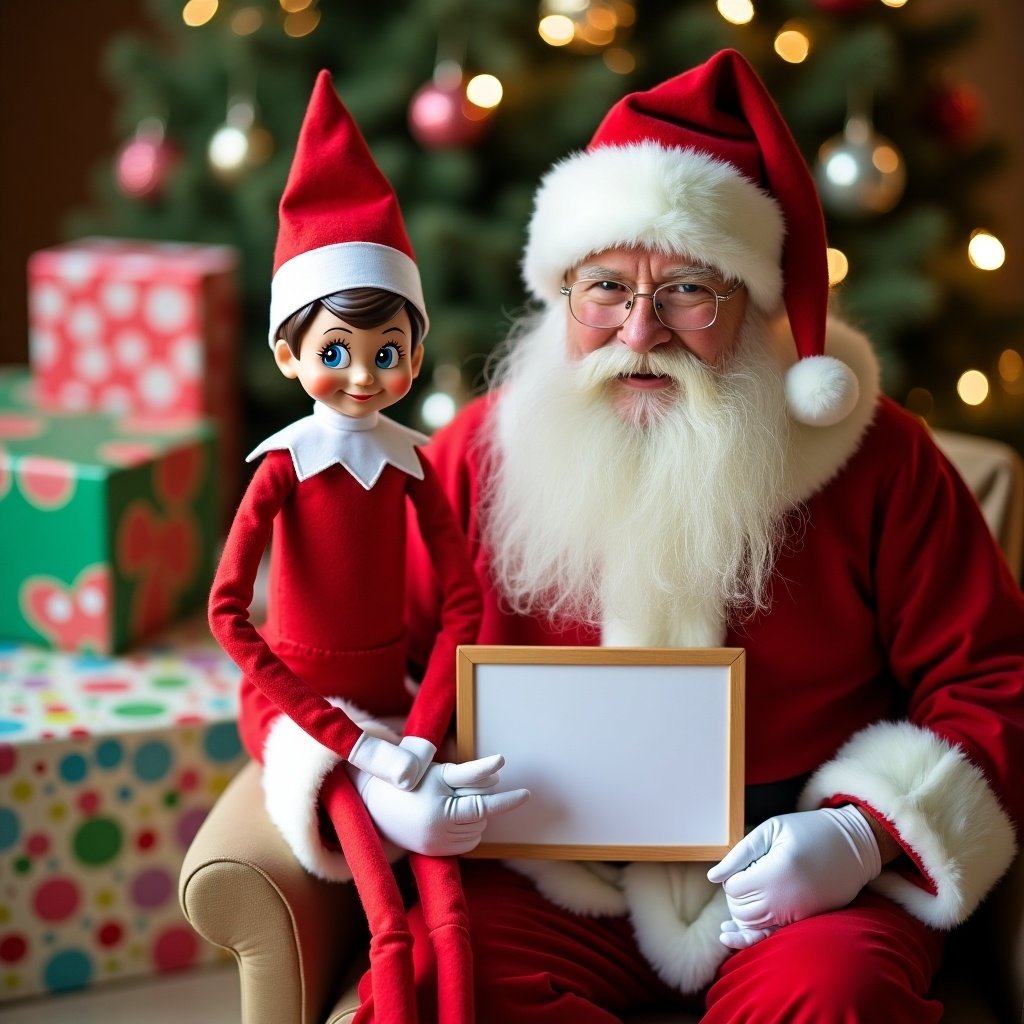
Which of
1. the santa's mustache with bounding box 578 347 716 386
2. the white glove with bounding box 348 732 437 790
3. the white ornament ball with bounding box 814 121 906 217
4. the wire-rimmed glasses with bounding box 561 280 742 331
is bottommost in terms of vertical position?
the white glove with bounding box 348 732 437 790

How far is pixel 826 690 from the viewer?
1489mm

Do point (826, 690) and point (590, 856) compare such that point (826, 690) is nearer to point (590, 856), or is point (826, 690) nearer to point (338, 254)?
point (590, 856)

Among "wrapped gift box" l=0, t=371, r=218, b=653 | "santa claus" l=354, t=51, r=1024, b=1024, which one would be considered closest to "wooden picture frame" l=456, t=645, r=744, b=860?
"santa claus" l=354, t=51, r=1024, b=1024

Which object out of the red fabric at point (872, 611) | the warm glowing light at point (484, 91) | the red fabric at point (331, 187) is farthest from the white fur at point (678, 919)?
the warm glowing light at point (484, 91)

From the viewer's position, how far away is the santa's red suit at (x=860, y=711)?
1364 mm

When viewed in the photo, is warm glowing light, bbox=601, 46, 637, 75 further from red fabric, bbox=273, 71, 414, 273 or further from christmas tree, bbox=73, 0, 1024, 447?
red fabric, bbox=273, 71, 414, 273

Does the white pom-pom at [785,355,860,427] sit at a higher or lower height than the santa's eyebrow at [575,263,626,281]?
lower

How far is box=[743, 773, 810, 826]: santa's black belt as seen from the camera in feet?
4.78

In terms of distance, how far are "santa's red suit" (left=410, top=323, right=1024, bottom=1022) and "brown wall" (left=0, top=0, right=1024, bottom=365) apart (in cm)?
193

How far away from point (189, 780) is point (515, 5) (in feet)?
4.96

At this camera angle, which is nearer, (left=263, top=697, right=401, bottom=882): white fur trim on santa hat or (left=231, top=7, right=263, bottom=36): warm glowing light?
(left=263, top=697, right=401, bottom=882): white fur trim on santa hat

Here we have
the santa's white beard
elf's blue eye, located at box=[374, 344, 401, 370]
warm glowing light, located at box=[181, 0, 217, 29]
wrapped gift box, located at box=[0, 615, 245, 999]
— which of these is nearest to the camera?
elf's blue eye, located at box=[374, 344, 401, 370]

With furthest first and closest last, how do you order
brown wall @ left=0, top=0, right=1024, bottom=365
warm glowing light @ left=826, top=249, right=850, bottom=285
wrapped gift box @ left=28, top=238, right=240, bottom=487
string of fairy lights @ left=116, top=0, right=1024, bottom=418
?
brown wall @ left=0, top=0, right=1024, bottom=365 → warm glowing light @ left=826, top=249, right=850, bottom=285 → string of fairy lights @ left=116, top=0, right=1024, bottom=418 → wrapped gift box @ left=28, top=238, right=240, bottom=487

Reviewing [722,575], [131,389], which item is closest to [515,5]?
[131,389]
